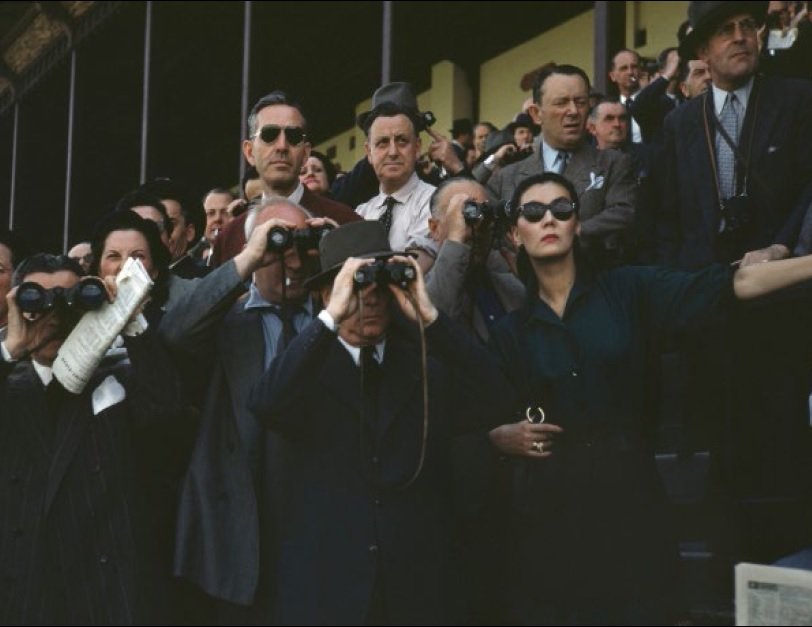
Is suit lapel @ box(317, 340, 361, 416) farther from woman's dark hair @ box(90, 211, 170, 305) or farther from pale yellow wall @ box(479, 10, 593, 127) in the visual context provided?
pale yellow wall @ box(479, 10, 593, 127)

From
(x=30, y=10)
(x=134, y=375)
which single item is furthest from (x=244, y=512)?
(x=30, y=10)

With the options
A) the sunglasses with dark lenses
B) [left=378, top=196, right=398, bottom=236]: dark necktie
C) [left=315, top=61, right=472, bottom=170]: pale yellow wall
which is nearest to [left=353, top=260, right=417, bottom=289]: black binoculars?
the sunglasses with dark lenses

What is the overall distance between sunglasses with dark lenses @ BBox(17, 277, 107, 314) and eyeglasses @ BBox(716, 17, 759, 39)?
2393mm

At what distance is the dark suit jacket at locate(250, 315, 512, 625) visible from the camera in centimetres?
335

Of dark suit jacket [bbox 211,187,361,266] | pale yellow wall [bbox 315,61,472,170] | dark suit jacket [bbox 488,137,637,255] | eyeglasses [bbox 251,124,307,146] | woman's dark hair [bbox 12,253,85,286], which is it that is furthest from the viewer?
pale yellow wall [bbox 315,61,472,170]

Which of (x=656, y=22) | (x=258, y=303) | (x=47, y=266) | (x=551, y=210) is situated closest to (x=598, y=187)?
(x=551, y=210)

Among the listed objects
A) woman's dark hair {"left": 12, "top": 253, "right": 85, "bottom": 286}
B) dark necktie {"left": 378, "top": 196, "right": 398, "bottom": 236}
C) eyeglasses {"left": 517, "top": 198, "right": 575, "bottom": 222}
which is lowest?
woman's dark hair {"left": 12, "top": 253, "right": 85, "bottom": 286}

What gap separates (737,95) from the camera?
4.56 m

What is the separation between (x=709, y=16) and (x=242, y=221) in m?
1.86

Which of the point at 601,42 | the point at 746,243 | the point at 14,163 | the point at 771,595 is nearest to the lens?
the point at 771,595

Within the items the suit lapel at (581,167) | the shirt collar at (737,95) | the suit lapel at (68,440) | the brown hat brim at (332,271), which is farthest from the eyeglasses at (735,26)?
the suit lapel at (68,440)

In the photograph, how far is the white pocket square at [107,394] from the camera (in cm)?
376

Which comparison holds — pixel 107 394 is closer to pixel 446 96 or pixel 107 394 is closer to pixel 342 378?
pixel 342 378

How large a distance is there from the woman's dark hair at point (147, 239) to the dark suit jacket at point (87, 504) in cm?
70
